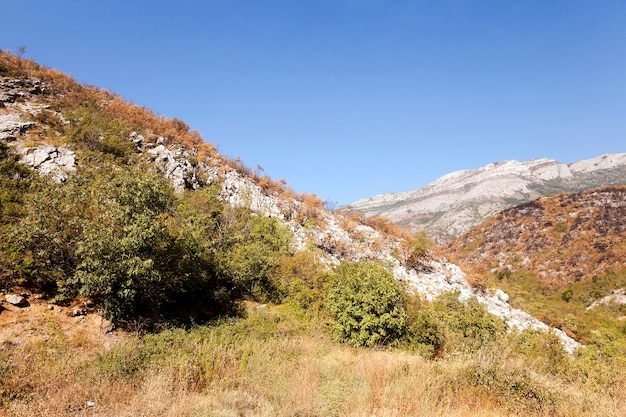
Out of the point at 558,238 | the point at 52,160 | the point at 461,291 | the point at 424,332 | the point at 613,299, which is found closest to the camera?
the point at 424,332

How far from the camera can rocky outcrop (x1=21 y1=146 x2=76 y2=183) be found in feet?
53.3

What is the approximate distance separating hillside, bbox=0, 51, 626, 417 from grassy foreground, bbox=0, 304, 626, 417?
0.04 m

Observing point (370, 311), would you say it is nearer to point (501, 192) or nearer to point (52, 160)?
point (52, 160)

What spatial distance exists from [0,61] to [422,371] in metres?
34.5

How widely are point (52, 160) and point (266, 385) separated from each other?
59.3ft

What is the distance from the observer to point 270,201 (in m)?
24.3

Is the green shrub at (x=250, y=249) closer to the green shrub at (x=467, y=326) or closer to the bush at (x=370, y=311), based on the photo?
the bush at (x=370, y=311)

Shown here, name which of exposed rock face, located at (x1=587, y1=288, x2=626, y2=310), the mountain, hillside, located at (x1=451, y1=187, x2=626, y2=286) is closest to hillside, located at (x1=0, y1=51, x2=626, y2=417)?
exposed rock face, located at (x1=587, y1=288, x2=626, y2=310)

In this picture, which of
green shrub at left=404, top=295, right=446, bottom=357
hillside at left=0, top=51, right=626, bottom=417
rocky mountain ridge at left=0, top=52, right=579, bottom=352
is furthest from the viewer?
rocky mountain ridge at left=0, top=52, right=579, bottom=352

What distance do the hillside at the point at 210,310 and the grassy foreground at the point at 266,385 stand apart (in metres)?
0.04

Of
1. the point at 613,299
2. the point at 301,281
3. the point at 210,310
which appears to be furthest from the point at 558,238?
the point at 210,310

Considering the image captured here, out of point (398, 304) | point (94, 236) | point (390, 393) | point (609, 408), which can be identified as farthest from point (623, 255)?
point (94, 236)

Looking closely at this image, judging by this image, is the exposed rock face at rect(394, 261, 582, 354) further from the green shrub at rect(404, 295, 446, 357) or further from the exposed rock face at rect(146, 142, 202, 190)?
the exposed rock face at rect(146, 142, 202, 190)

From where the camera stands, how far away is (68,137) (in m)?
19.6
